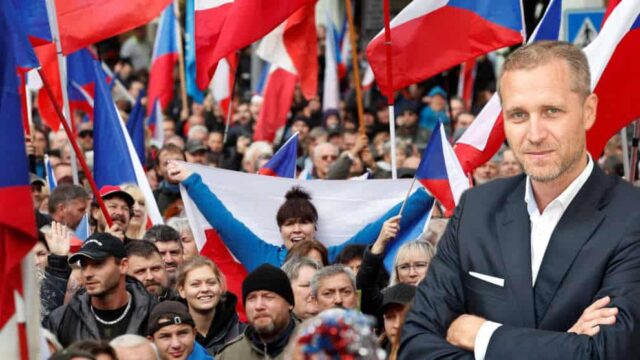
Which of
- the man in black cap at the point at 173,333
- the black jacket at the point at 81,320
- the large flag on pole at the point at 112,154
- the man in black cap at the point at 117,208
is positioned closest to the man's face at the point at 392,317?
the man in black cap at the point at 173,333

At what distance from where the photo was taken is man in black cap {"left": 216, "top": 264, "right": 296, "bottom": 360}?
738 centimetres

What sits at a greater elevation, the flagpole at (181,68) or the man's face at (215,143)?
the flagpole at (181,68)

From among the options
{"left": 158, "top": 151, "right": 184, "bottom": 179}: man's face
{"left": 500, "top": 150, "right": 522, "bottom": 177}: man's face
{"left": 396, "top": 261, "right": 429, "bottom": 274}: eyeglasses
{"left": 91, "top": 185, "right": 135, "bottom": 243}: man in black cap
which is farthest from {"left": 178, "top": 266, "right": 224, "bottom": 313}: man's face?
{"left": 500, "top": 150, "right": 522, "bottom": 177}: man's face

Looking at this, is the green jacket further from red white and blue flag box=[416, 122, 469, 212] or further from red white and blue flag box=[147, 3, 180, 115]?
red white and blue flag box=[147, 3, 180, 115]

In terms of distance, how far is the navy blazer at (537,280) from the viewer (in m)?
4.21

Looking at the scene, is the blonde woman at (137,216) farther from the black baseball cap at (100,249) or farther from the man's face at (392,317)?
the man's face at (392,317)

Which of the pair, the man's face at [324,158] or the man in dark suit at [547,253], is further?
the man's face at [324,158]

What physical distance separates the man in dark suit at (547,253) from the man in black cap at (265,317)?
293 centimetres

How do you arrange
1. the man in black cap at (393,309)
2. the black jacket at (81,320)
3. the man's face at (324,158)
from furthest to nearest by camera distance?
1. the man's face at (324,158)
2. the black jacket at (81,320)
3. the man in black cap at (393,309)

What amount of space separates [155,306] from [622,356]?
394 cm

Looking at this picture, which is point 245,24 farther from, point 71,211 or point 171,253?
point 71,211

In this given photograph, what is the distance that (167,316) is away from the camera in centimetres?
744

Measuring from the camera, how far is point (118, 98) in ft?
68.6

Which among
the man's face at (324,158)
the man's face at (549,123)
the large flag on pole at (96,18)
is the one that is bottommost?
the man's face at (549,123)
